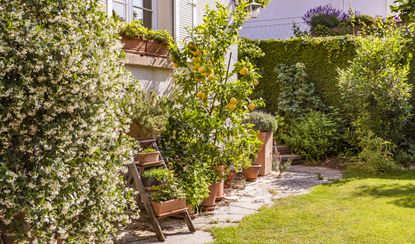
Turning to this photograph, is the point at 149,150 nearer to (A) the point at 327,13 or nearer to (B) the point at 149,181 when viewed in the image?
(B) the point at 149,181

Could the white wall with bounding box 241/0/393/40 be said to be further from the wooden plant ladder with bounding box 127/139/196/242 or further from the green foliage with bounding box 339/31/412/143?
the wooden plant ladder with bounding box 127/139/196/242

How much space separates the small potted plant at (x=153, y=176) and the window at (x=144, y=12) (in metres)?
2.27

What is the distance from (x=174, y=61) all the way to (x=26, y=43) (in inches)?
129

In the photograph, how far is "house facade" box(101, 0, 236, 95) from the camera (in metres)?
5.65

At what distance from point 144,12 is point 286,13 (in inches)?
449

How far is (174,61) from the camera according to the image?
586cm

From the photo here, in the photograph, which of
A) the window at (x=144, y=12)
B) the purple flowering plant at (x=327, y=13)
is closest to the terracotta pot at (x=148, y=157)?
the window at (x=144, y=12)

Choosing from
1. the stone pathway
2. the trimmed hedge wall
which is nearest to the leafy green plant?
the stone pathway

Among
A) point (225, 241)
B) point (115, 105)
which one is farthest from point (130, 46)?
point (225, 241)

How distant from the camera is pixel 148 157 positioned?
181 inches

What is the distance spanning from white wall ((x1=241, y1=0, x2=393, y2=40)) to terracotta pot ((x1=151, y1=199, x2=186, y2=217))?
11941 millimetres

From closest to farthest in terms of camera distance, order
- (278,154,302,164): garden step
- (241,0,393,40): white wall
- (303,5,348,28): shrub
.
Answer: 1. (278,154,302,164): garden step
2. (303,5,348,28): shrub
3. (241,0,393,40): white wall

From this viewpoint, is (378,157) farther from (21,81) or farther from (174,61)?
(21,81)

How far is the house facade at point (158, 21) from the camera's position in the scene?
5648 millimetres
